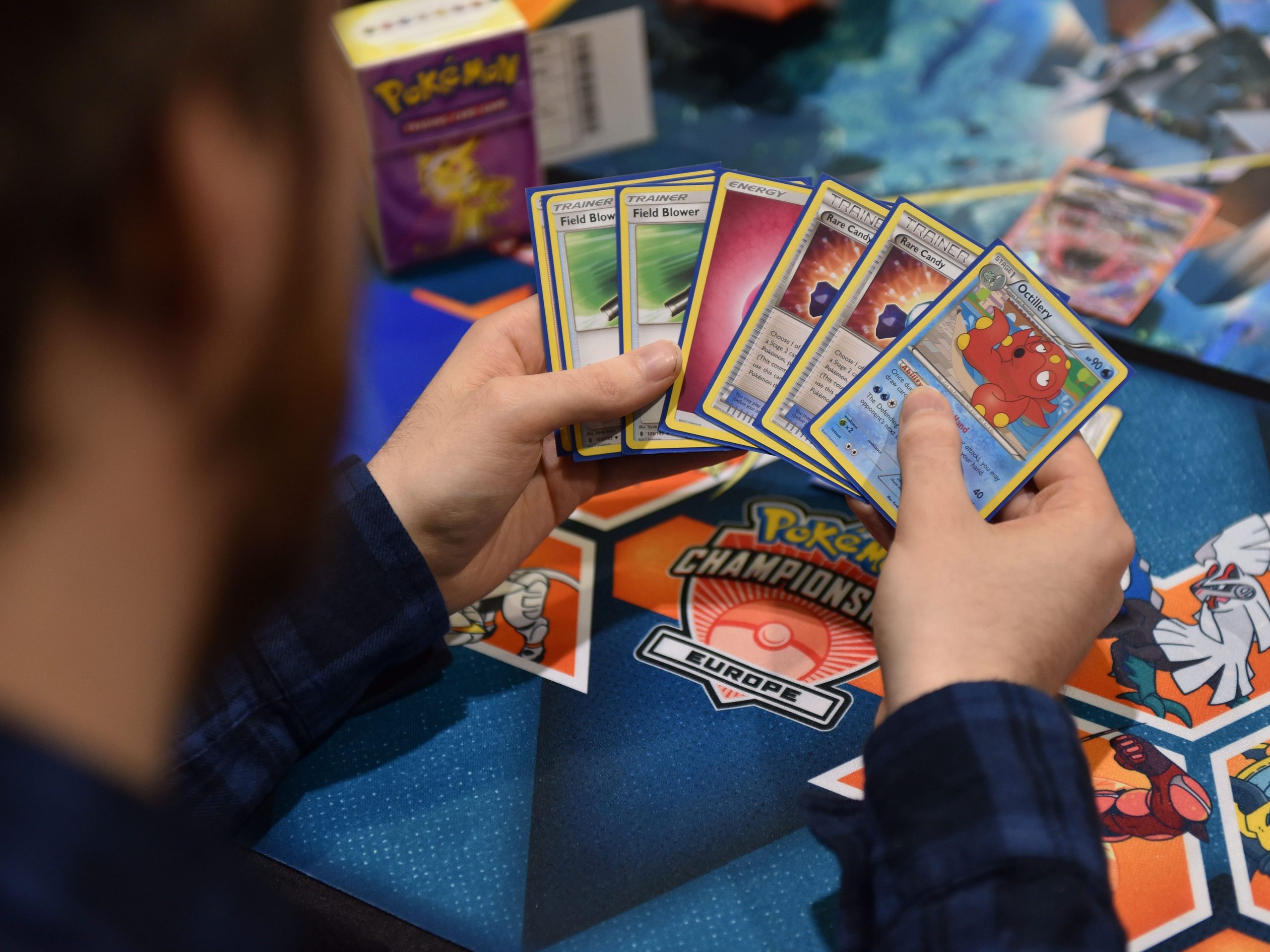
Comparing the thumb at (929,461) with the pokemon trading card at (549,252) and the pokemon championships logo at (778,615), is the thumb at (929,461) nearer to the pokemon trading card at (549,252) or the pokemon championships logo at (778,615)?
the pokemon championships logo at (778,615)

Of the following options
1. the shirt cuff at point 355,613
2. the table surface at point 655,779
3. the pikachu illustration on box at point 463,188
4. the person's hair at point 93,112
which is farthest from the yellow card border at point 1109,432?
the person's hair at point 93,112

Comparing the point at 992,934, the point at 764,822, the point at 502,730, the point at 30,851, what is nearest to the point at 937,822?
the point at 992,934

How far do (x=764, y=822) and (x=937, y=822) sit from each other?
0.26 metres

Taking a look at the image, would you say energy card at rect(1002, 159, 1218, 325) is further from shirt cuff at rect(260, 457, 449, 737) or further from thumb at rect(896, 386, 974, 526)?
shirt cuff at rect(260, 457, 449, 737)

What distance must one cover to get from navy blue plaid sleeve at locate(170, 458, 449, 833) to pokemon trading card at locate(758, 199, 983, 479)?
420mm

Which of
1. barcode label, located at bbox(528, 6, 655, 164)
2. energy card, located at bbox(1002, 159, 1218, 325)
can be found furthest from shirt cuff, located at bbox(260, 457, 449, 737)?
energy card, located at bbox(1002, 159, 1218, 325)

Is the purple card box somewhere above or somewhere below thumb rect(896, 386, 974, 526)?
above

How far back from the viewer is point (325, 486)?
1.68 ft

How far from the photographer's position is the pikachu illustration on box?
1.62 meters

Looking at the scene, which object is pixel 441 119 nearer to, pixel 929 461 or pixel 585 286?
pixel 585 286

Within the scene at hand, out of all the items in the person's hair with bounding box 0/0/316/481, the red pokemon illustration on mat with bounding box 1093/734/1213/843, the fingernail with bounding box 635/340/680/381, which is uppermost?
the person's hair with bounding box 0/0/316/481

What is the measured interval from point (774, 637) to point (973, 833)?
1.38ft

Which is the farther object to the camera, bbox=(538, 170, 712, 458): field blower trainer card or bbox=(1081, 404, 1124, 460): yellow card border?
bbox=(1081, 404, 1124, 460): yellow card border

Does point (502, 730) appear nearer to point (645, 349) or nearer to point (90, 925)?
point (645, 349)
